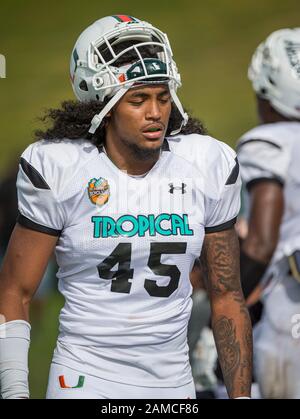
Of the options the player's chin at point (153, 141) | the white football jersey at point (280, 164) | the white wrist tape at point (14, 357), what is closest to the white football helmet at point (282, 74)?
the white football jersey at point (280, 164)

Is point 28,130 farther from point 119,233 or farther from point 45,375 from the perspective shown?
point 119,233

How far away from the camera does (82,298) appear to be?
13.0 ft

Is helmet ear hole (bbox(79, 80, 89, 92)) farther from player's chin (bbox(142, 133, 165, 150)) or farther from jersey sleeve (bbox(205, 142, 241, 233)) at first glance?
jersey sleeve (bbox(205, 142, 241, 233))

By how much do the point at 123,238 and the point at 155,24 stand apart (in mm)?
5516

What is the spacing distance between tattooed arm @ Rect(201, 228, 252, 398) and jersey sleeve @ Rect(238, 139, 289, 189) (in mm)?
1570

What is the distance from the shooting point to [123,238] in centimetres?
395

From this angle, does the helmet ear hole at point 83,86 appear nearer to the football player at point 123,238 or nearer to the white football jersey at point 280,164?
the football player at point 123,238

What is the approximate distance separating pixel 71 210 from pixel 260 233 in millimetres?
1964

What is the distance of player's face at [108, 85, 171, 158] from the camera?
13.0 ft

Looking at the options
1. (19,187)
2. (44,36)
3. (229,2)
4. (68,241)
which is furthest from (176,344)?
(229,2)

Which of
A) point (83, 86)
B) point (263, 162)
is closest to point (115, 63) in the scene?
point (83, 86)

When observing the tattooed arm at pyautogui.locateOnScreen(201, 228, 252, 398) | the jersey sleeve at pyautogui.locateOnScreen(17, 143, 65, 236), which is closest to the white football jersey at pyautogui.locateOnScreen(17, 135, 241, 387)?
the jersey sleeve at pyautogui.locateOnScreen(17, 143, 65, 236)

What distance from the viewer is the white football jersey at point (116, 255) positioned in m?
3.94

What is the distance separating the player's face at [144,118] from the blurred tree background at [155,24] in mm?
3683
